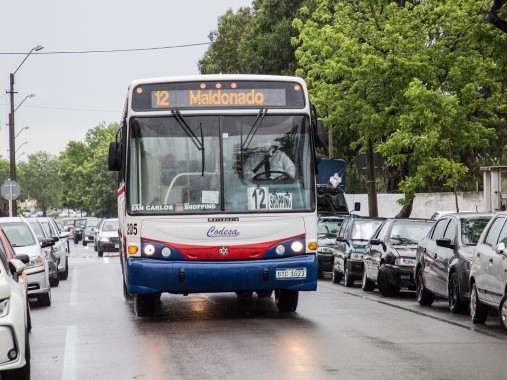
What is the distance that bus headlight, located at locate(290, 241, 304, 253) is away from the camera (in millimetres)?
16688

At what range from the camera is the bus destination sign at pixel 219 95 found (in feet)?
55.1

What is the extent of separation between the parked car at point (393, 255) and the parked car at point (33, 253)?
6.31 m

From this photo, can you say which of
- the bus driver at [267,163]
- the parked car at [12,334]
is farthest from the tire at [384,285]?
the parked car at [12,334]

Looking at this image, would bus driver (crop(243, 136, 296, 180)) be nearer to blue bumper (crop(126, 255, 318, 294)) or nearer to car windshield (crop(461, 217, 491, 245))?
blue bumper (crop(126, 255, 318, 294))

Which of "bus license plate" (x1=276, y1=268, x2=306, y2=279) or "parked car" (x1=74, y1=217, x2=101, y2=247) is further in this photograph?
"parked car" (x1=74, y1=217, x2=101, y2=247)

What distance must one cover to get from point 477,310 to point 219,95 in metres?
4.64

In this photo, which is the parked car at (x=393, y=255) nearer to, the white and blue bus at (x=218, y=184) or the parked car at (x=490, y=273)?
the parked car at (x=490, y=273)

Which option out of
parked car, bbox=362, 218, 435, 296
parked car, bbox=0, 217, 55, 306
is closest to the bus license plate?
parked car, bbox=0, 217, 55, 306

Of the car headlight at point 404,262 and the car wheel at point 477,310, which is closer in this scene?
the car wheel at point 477,310

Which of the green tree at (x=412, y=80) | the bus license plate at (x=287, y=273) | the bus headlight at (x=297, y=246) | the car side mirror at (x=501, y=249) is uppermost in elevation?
the green tree at (x=412, y=80)

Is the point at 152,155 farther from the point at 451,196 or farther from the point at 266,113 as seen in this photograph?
the point at 451,196

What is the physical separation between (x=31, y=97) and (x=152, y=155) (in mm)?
42247

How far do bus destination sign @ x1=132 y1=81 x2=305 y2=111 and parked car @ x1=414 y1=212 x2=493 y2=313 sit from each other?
3.35 metres

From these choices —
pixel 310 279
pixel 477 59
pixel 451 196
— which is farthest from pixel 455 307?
pixel 451 196
